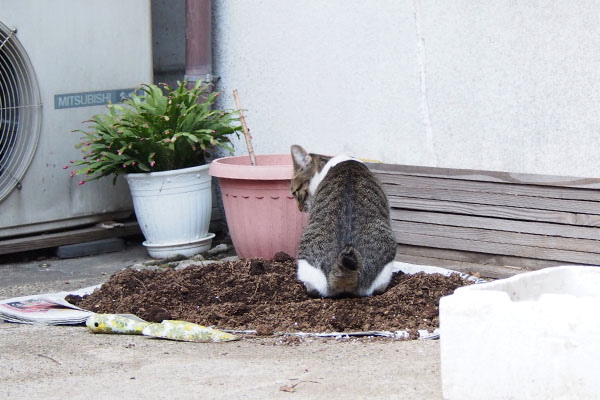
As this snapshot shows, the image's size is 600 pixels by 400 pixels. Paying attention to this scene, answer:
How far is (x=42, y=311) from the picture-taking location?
3.98 m

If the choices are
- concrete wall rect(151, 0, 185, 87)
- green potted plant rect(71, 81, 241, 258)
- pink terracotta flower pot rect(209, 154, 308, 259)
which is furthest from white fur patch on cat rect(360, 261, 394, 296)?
concrete wall rect(151, 0, 185, 87)

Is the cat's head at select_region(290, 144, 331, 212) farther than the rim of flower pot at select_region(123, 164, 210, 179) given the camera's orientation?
No

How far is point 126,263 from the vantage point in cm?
539

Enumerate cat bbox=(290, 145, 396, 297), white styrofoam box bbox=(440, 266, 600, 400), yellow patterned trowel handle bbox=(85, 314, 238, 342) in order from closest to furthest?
white styrofoam box bbox=(440, 266, 600, 400)
yellow patterned trowel handle bbox=(85, 314, 238, 342)
cat bbox=(290, 145, 396, 297)

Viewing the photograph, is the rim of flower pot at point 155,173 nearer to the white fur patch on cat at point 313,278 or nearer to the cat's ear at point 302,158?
the cat's ear at point 302,158

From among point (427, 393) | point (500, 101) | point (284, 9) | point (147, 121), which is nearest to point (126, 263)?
point (147, 121)

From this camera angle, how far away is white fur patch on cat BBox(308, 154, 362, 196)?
14.2ft

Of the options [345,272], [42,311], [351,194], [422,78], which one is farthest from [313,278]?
[422,78]

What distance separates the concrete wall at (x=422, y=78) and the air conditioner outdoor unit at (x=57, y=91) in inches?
27.6

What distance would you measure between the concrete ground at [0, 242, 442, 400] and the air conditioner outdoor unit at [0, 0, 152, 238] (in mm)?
1569

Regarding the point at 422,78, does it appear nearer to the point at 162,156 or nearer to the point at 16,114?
the point at 162,156

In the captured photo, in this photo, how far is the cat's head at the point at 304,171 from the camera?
448 centimetres

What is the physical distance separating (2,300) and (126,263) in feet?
3.89

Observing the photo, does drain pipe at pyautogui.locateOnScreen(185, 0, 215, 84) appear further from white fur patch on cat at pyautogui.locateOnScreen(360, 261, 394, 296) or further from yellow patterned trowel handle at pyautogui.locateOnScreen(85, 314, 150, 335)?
yellow patterned trowel handle at pyautogui.locateOnScreen(85, 314, 150, 335)
